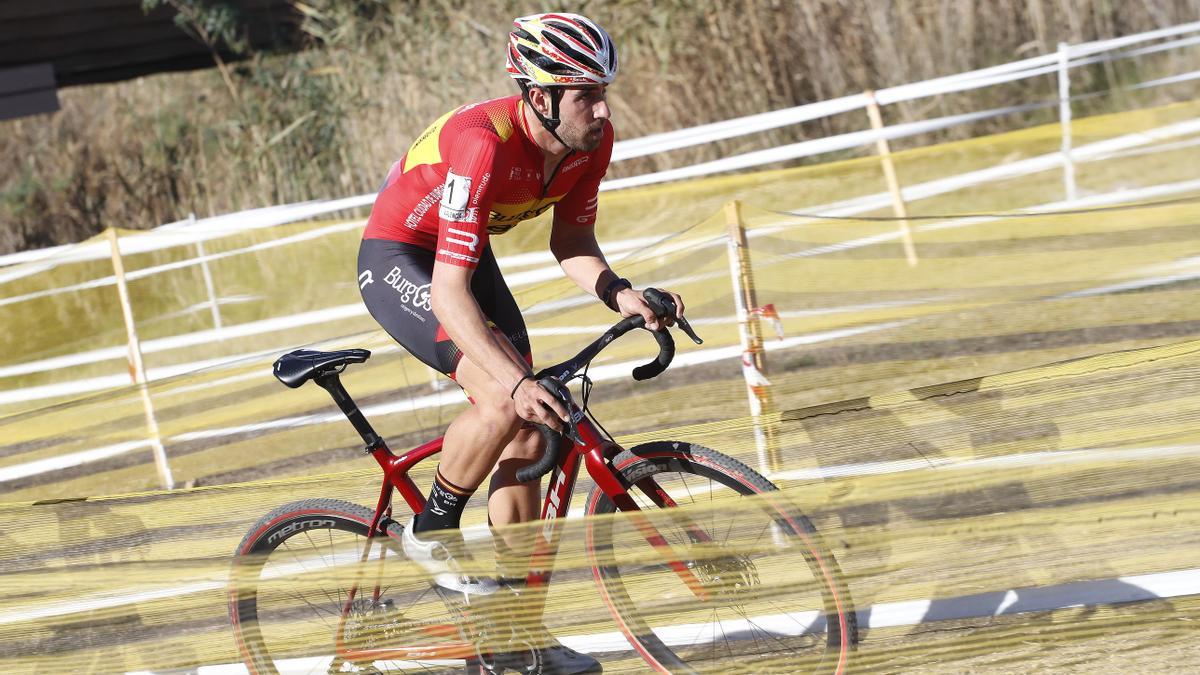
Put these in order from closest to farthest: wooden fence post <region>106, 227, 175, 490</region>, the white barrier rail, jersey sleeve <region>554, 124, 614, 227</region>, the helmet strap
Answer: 1. the helmet strap
2. jersey sleeve <region>554, 124, 614, 227</region>
3. wooden fence post <region>106, 227, 175, 490</region>
4. the white barrier rail

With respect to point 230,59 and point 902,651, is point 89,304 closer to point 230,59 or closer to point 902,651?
point 230,59

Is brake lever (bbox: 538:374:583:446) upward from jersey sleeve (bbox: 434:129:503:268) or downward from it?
downward

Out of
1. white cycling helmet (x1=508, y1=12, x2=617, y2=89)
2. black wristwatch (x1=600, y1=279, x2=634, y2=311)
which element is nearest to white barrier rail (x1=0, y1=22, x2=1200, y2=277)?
black wristwatch (x1=600, y1=279, x2=634, y2=311)

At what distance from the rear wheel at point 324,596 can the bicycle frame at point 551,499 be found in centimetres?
2

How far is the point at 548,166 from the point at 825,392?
12.5 ft

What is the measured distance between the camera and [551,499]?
3619 mm

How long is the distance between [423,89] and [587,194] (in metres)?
10.9

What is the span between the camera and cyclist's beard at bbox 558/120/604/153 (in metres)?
3.46

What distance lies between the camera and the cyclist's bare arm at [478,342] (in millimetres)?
3137

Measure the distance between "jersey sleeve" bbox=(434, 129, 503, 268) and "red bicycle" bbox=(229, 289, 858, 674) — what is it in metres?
0.41

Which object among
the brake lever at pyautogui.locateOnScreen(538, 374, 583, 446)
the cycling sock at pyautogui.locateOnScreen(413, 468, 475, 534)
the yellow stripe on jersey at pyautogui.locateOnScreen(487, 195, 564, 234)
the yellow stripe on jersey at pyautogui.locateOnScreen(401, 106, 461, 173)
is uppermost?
the yellow stripe on jersey at pyautogui.locateOnScreen(401, 106, 461, 173)

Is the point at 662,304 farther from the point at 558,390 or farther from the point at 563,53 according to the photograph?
the point at 563,53

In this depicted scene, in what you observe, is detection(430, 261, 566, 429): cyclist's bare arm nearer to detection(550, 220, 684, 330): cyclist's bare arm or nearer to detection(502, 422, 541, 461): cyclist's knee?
detection(502, 422, 541, 461): cyclist's knee

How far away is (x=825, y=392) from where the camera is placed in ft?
23.3
